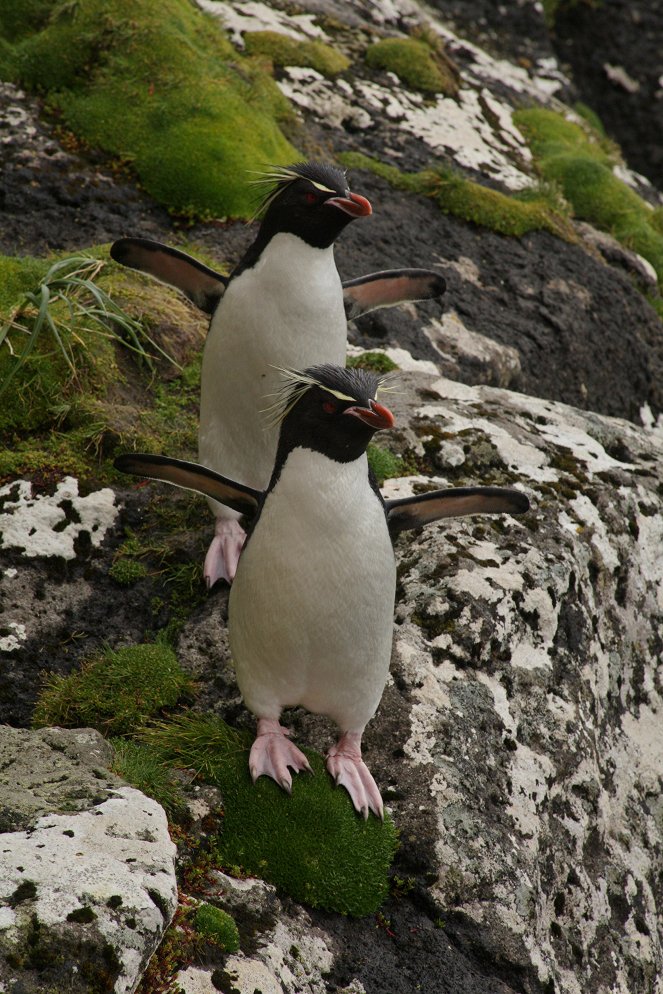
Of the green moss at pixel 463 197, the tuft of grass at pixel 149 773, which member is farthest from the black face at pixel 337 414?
the green moss at pixel 463 197

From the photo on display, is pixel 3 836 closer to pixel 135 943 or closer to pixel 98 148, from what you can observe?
pixel 135 943

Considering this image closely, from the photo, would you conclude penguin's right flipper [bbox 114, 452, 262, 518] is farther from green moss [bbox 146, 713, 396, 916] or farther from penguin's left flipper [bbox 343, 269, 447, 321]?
penguin's left flipper [bbox 343, 269, 447, 321]

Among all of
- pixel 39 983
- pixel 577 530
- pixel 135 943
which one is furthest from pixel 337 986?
pixel 577 530

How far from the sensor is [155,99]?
8.59 metres

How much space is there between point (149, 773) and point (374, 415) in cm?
161

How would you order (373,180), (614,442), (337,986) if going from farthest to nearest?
1. (373,180)
2. (614,442)
3. (337,986)

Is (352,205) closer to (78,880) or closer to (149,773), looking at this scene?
(149,773)

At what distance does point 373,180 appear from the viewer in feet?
33.0

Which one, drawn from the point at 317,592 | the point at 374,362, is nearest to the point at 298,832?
the point at 317,592

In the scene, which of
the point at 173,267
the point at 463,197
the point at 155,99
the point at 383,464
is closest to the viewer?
the point at 173,267

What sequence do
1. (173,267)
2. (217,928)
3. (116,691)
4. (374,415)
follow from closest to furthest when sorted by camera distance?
(217,928), (374,415), (116,691), (173,267)

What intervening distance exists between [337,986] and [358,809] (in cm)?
64

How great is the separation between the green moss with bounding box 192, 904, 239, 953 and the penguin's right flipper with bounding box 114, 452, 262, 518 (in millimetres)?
1581

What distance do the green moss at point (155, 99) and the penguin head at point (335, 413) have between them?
490 centimetres
